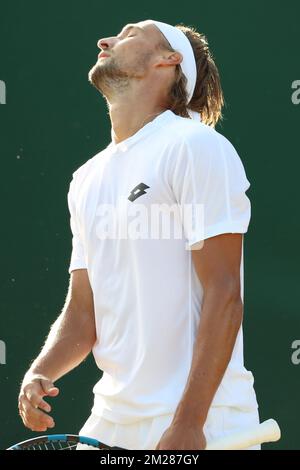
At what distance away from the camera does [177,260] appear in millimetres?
2580

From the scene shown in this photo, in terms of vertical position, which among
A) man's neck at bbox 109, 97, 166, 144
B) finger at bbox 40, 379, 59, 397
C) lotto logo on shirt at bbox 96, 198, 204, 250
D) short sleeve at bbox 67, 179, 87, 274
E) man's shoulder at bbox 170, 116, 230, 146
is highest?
man's neck at bbox 109, 97, 166, 144

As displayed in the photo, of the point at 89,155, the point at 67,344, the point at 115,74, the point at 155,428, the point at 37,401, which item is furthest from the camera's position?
the point at 89,155

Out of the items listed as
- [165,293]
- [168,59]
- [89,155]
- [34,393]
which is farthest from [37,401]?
[89,155]

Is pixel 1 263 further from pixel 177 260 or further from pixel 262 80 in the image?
pixel 177 260

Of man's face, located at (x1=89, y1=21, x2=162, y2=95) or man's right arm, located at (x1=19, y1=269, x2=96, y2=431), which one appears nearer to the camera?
man's right arm, located at (x1=19, y1=269, x2=96, y2=431)

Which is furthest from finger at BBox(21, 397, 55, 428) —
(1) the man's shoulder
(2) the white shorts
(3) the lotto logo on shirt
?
(1) the man's shoulder

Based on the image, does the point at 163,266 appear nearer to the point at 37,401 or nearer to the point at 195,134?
the point at 195,134

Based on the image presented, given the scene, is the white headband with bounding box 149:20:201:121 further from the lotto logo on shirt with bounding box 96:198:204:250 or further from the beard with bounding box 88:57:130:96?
the lotto logo on shirt with bounding box 96:198:204:250

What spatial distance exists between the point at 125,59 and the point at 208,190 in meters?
0.63

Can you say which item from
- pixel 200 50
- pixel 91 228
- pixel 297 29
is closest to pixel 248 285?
pixel 297 29

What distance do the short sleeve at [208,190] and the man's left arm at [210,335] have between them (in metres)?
0.03

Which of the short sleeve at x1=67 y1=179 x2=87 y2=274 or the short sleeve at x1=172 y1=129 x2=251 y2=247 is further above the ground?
the short sleeve at x1=172 y1=129 x2=251 y2=247

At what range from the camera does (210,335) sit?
8.04ft

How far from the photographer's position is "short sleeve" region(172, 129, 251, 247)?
2506 millimetres
